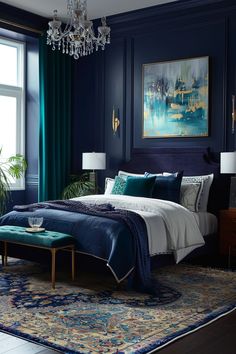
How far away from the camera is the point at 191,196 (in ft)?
Answer: 19.4

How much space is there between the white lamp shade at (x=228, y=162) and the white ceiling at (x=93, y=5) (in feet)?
7.45

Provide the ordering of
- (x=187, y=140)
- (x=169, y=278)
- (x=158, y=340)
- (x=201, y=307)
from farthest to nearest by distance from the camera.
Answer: (x=187, y=140) → (x=169, y=278) → (x=201, y=307) → (x=158, y=340)

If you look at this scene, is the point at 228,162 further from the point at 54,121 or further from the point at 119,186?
the point at 54,121

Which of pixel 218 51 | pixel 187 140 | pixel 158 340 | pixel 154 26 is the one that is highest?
pixel 154 26

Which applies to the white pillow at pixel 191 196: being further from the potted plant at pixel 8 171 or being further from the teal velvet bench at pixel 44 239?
the potted plant at pixel 8 171

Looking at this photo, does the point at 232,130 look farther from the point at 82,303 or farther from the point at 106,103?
the point at 82,303

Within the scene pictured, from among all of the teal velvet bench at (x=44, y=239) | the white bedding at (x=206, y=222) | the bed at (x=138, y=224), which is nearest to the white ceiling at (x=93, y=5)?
the bed at (x=138, y=224)

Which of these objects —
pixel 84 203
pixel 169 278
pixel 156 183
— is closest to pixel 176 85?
pixel 156 183

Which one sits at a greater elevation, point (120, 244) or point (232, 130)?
point (232, 130)

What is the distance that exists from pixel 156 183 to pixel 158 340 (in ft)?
9.73

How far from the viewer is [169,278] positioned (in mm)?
4938

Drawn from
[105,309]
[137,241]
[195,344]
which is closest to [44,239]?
[137,241]

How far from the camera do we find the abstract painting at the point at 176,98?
6.36 metres

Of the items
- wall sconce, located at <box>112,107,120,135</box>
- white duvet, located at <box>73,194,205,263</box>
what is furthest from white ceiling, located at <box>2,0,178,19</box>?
white duvet, located at <box>73,194,205,263</box>
